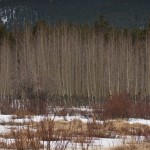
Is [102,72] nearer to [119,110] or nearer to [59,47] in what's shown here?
[59,47]

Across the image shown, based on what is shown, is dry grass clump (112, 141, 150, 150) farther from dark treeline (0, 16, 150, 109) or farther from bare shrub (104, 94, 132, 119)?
dark treeline (0, 16, 150, 109)

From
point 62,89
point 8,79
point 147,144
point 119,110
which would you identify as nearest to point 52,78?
point 62,89

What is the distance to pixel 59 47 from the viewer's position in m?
48.3

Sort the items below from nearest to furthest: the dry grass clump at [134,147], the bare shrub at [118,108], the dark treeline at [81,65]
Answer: the dry grass clump at [134,147] → the bare shrub at [118,108] → the dark treeline at [81,65]

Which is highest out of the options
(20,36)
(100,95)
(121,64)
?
(20,36)

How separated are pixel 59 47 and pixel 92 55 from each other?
402cm

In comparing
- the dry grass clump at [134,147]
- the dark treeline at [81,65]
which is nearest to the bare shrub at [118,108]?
the dry grass clump at [134,147]

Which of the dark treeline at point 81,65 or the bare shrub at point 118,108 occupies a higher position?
the dark treeline at point 81,65

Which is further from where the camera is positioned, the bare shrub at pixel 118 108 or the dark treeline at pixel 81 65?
the dark treeline at pixel 81 65

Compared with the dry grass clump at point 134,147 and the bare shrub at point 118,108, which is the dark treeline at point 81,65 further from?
the dry grass clump at point 134,147

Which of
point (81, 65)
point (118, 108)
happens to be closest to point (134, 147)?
point (118, 108)

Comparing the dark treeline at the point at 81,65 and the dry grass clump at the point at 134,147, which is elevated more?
the dark treeline at the point at 81,65

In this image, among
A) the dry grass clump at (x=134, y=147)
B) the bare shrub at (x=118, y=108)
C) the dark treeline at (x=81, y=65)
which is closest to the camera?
the dry grass clump at (x=134, y=147)

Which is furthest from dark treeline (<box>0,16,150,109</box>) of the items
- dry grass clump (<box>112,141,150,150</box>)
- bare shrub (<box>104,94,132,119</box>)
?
dry grass clump (<box>112,141,150,150</box>)
